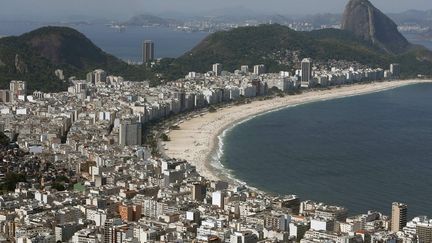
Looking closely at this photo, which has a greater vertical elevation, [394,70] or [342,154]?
[394,70]

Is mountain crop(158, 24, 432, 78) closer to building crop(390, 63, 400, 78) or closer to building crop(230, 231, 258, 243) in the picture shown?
building crop(390, 63, 400, 78)

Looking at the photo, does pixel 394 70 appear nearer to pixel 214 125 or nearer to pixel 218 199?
pixel 214 125

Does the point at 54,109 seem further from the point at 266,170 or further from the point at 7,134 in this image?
the point at 266,170

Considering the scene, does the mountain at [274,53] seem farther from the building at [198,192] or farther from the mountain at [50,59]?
the building at [198,192]

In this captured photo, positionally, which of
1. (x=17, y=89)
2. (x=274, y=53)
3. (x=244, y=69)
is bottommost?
(x=17, y=89)

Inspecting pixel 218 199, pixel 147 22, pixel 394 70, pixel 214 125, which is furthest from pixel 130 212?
pixel 147 22

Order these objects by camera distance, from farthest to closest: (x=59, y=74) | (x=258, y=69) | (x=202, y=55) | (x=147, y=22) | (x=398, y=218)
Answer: (x=147, y=22) → (x=202, y=55) → (x=258, y=69) → (x=59, y=74) → (x=398, y=218)

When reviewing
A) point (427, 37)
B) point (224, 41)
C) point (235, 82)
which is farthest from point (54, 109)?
point (427, 37)

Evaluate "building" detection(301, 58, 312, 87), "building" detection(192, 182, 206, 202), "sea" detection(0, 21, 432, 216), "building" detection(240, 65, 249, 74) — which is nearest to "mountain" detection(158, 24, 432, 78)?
"building" detection(240, 65, 249, 74)
